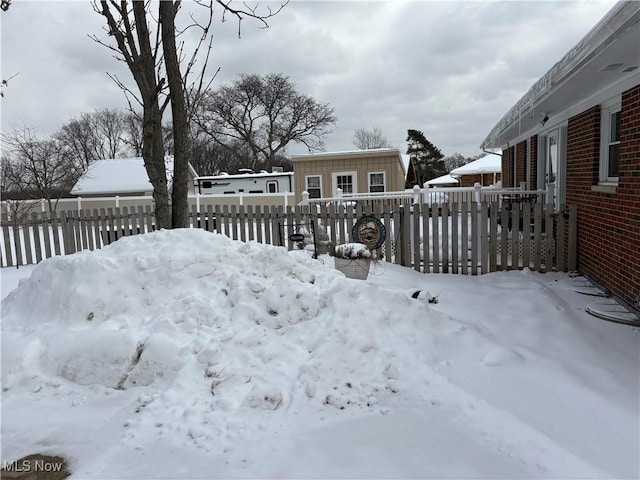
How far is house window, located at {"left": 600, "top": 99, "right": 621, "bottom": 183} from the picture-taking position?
6.51 meters

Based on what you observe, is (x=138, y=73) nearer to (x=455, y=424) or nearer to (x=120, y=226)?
(x=120, y=226)

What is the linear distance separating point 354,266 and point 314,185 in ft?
50.1

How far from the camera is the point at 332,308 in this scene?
4223 mm

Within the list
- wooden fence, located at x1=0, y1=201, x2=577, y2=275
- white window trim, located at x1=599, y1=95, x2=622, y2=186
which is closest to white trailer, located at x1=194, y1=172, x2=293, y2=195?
wooden fence, located at x1=0, y1=201, x2=577, y2=275

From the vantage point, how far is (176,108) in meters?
6.52

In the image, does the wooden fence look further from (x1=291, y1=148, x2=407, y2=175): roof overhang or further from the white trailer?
the white trailer

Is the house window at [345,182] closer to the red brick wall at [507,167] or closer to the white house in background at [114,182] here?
the red brick wall at [507,167]

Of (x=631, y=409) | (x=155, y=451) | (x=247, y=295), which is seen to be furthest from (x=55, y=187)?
(x=631, y=409)

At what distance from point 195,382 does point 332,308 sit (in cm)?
142

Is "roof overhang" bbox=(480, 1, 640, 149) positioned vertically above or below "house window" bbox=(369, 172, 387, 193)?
above

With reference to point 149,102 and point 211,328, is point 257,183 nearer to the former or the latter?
point 149,102

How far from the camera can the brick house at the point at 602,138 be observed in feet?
14.6

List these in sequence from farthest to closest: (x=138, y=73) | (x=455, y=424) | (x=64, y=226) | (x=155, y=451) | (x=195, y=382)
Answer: (x=64, y=226) → (x=138, y=73) → (x=195, y=382) → (x=455, y=424) → (x=155, y=451)

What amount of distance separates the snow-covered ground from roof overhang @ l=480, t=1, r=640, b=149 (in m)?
2.79
